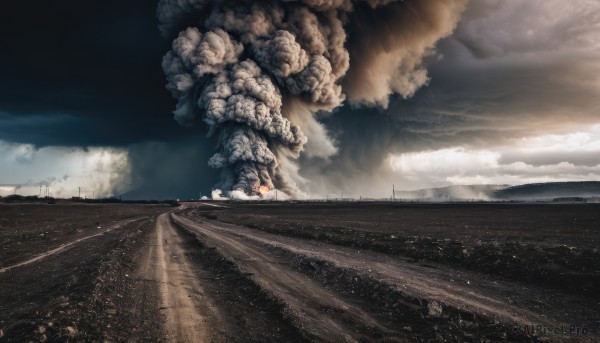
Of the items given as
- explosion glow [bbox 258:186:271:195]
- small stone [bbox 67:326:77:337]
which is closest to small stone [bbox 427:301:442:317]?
small stone [bbox 67:326:77:337]

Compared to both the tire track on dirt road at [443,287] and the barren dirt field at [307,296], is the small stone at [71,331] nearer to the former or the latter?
the barren dirt field at [307,296]

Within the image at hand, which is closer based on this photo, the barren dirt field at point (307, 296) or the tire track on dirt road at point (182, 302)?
the tire track on dirt road at point (182, 302)

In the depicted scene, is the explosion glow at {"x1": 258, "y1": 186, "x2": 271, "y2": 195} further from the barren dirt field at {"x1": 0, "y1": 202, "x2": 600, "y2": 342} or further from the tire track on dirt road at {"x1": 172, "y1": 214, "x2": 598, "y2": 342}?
the tire track on dirt road at {"x1": 172, "y1": 214, "x2": 598, "y2": 342}

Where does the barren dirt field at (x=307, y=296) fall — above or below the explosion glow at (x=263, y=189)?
below

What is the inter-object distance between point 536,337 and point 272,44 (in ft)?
374

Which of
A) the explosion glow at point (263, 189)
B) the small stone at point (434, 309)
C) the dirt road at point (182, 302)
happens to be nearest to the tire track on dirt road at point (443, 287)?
the small stone at point (434, 309)

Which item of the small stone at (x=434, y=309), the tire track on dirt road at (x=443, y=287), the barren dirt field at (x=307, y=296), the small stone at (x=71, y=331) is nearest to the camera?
the small stone at (x=71, y=331)

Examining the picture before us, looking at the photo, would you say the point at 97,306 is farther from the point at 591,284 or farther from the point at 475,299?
the point at 591,284

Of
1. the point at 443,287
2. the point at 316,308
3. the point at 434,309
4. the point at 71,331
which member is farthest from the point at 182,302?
the point at 443,287

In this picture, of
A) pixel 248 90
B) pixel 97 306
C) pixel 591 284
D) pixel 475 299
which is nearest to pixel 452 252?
pixel 591 284

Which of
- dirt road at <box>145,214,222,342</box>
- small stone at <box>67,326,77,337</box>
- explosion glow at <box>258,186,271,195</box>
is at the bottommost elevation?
dirt road at <box>145,214,222,342</box>

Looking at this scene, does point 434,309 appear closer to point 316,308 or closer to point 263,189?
Answer: point 316,308

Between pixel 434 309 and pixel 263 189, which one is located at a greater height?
pixel 263 189

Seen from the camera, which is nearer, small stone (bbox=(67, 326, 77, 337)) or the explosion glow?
small stone (bbox=(67, 326, 77, 337))
